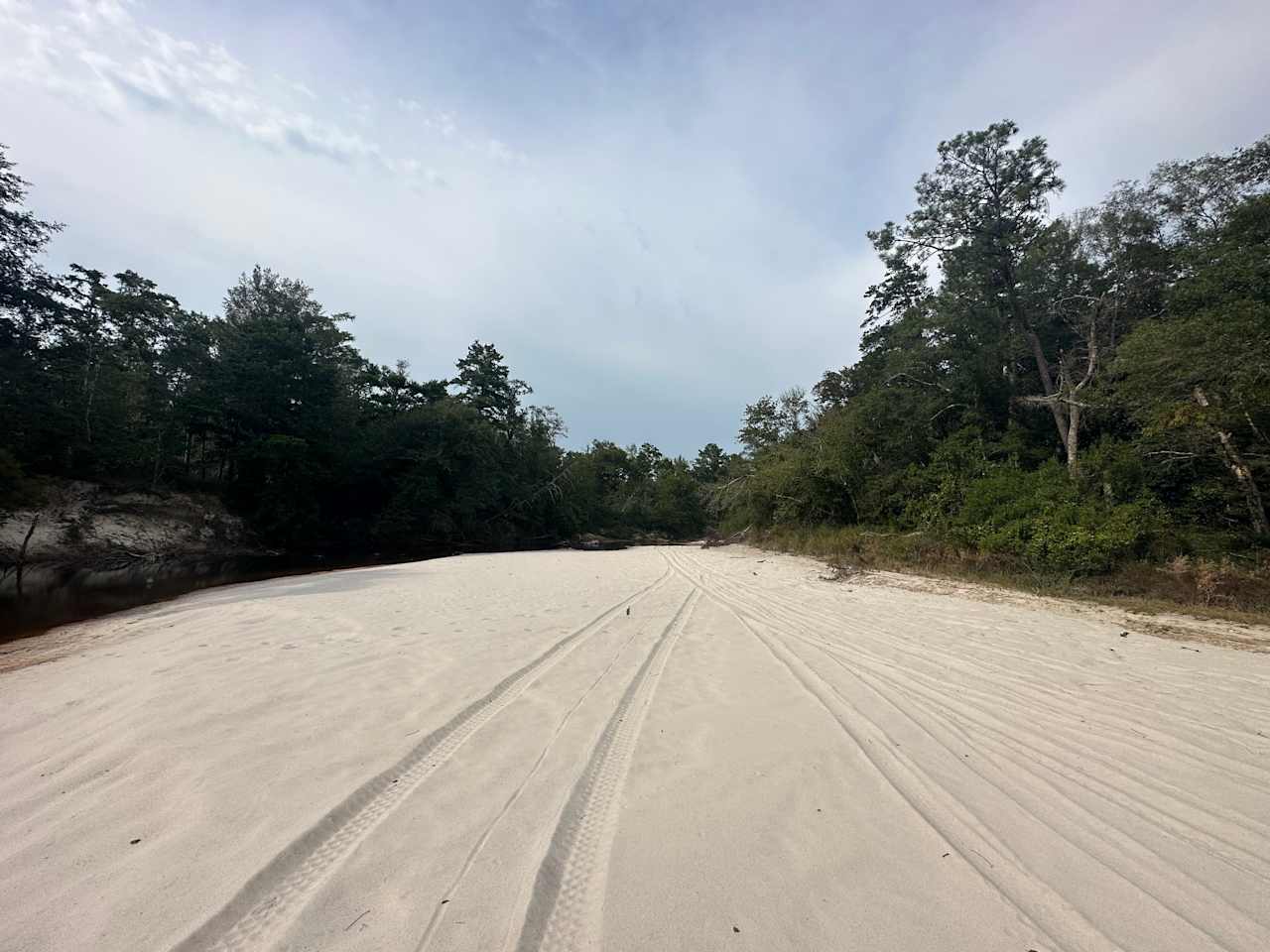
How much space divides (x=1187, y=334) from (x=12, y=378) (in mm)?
32996

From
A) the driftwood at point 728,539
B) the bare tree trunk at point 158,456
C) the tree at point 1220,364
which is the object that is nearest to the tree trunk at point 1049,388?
the tree at point 1220,364

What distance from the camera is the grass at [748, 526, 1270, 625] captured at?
7.11 m

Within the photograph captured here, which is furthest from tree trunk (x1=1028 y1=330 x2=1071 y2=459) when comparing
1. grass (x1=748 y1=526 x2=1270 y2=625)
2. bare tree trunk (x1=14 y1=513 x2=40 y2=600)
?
bare tree trunk (x1=14 y1=513 x2=40 y2=600)

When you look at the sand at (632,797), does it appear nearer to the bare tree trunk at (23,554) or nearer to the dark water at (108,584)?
the dark water at (108,584)

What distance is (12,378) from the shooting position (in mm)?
16578

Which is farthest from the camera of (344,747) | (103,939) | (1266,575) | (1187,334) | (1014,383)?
(1014,383)

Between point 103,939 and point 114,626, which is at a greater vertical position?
point 103,939

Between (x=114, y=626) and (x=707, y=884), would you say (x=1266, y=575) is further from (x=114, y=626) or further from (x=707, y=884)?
(x=114, y=626)

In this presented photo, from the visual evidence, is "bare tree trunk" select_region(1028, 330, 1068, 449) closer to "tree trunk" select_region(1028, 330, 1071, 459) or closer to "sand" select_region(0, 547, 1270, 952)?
"tree trunk" select_region(1028, 330, 1071, 459)

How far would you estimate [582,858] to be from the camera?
1977 mm

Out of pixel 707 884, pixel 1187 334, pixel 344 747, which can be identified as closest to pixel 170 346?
pixel 344 747

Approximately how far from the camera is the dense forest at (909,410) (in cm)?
988

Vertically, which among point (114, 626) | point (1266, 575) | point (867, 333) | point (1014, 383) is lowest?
point (114, 626)

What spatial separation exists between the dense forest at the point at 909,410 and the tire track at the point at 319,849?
36.7ft
